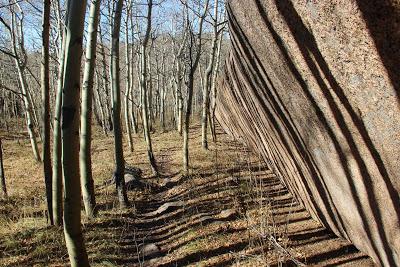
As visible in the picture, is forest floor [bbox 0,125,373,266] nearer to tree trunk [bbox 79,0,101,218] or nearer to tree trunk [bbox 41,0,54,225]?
tree trunk [bbox 79,0,101,218]

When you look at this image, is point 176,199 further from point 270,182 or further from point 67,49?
point 67,49

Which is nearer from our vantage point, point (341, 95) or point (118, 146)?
point (341, 95)

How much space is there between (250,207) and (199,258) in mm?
1576

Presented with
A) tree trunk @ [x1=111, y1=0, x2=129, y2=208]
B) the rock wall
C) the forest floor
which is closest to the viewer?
the rock wall

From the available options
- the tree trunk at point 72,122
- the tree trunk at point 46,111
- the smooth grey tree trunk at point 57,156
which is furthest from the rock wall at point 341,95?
the tree trunk at point 46,111

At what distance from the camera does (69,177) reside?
3223 millimetres

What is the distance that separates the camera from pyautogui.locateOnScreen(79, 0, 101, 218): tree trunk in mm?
5402

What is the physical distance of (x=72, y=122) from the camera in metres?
3.21

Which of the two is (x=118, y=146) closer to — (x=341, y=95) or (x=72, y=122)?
(x=72, y=122)

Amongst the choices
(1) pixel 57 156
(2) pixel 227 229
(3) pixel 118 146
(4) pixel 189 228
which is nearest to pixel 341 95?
(2) pixel 227 229

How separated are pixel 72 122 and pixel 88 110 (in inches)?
103

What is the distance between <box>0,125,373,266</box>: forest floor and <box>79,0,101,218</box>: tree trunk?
1.52 feet

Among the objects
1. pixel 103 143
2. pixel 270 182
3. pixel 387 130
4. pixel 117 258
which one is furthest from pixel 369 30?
pixel 103 143

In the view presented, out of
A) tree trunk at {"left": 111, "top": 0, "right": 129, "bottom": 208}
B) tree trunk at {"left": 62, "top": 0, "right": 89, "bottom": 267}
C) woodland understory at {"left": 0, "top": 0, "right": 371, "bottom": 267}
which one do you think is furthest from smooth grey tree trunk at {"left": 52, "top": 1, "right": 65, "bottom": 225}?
tree trunk at {"left": 62, "top": 0, "right": 89, "bottom": 267}
